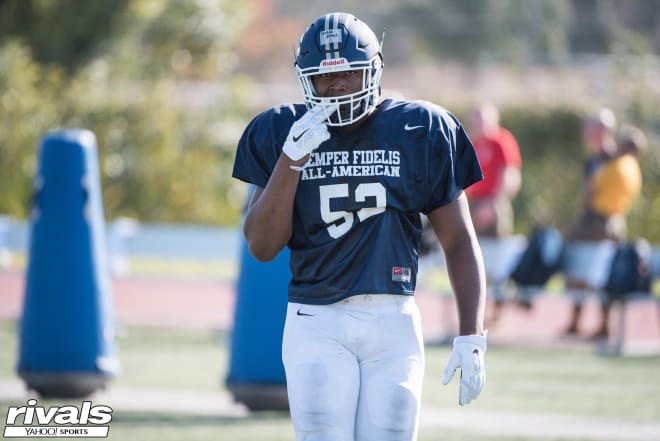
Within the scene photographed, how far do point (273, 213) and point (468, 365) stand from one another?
74 centimetres

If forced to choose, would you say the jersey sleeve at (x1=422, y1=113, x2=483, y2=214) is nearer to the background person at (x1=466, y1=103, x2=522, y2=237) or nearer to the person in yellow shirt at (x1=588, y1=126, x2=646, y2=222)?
the background person at (x1=466, y1=103, x2=522, y2=237)

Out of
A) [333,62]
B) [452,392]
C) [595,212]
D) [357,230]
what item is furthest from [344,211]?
[595,212]

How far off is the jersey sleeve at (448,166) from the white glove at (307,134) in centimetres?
38

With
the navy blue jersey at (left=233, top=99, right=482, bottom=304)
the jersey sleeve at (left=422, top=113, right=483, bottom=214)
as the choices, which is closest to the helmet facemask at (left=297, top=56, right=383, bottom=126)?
the navy blue jersey at (left=233, top=99, right=482, bottom=304)

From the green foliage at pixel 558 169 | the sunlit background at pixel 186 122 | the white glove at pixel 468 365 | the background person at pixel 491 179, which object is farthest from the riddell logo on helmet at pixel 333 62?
the green foliage at pixel 558 169

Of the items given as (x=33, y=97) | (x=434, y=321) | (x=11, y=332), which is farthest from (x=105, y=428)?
(x=33, y=97)

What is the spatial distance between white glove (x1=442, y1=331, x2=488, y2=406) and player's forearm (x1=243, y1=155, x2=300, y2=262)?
2.06ft

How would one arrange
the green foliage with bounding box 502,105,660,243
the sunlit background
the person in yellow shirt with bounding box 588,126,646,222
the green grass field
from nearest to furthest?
the green grass field < the person in yellow shirt with bounding box 588,126,646,222 < the sunlit background < the green foliage with bounding box 502,105,660,243

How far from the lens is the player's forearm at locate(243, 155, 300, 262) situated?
→ 12.8 ft

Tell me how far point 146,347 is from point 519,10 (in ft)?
81.9

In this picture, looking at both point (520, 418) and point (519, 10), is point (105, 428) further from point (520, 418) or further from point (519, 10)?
point (519, 10)

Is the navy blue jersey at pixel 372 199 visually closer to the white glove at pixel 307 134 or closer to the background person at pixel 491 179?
the white glove at pixel 307 134

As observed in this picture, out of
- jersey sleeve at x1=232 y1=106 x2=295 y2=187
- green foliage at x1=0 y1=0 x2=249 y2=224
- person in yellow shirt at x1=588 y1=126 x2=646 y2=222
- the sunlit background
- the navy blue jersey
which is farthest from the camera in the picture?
green foliage at x1=0 y1=0 x2=249 y2=224

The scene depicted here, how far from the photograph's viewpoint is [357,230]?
3.95 m
